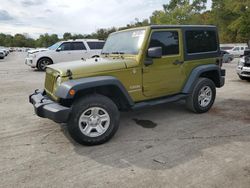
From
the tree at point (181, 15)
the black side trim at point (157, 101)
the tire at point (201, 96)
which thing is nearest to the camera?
the black side trim at point (157, 101)

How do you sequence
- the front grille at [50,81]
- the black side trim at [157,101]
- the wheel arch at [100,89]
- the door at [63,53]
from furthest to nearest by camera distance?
the door at [63,53]
the black side trim at [157,101]
the front grille at [50,81]
the wheel arch at [100,89]

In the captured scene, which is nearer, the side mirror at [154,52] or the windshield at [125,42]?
the side mirror at [154,52]

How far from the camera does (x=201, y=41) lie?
5.65 meters

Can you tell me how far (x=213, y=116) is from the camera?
556 centimetres

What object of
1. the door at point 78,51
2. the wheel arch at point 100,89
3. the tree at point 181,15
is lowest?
the wheel arch at point 100,89

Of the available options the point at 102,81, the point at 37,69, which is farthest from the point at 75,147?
the point at 37,69

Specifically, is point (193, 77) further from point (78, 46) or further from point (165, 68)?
point (78, 46)

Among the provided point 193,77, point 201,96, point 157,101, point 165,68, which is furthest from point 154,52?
point 201,96

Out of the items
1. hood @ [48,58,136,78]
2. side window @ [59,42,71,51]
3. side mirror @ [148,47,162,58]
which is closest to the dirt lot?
hood @ [48,58,136,78]

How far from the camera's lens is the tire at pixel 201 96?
18.1ft

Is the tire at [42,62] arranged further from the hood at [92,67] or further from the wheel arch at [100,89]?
the wheel arch at [100,89]

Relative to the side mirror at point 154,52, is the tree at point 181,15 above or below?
above

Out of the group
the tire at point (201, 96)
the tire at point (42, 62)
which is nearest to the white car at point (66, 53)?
the tire at point (42, 62)

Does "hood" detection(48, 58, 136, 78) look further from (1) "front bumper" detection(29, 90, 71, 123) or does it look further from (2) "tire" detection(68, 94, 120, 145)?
(1) "front bumper" detection(29, 90, 71, 123)
